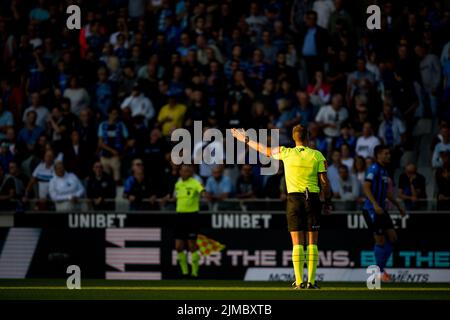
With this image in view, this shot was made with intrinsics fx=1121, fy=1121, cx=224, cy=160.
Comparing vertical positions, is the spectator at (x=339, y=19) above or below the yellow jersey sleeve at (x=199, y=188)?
above

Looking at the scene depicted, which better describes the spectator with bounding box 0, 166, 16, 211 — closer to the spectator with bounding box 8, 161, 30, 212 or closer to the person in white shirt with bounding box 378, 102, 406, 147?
the spectator with bounding box 8, 161, 30, 212

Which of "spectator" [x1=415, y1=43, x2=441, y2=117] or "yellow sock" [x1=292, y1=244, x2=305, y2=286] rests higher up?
"spectator" [x1=415, y1=43, x2=441, y2=117]

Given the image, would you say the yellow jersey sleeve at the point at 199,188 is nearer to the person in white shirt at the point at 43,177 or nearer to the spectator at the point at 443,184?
the person in white shirt at the point at 43,177

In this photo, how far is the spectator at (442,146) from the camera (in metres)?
23.4

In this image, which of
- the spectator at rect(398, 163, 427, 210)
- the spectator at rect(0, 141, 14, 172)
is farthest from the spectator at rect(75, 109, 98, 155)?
the spectator at rect(398, 163, 427, 210)

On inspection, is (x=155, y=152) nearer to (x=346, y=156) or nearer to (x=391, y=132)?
(x=346, y=156)

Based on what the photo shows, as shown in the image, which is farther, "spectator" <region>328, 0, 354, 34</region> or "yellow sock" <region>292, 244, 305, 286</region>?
"spectator" <region>328, 0, 354, 34</region>

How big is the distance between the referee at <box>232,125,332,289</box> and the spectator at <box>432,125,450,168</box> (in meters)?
7.15

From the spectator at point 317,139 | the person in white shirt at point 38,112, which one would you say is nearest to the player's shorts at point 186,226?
the spectator at point 317,139

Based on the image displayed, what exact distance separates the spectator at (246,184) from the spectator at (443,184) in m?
3.80

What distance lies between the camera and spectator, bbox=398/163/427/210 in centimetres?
2245

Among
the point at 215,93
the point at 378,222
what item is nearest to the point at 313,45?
the point at 215,93
